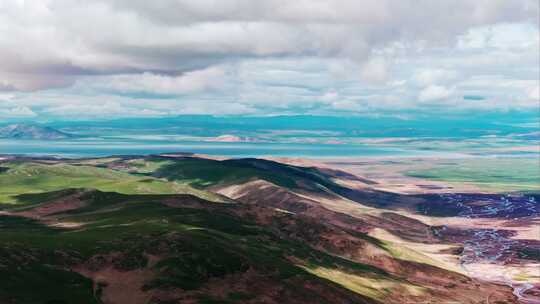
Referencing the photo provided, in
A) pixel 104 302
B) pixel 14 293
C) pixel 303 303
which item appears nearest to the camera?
pixel 14 293

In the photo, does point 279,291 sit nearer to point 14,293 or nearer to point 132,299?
point 132,299

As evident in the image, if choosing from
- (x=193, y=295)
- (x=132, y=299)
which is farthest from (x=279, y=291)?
(x=132, y=299)

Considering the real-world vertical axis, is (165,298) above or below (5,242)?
below

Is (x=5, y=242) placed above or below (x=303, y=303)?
above

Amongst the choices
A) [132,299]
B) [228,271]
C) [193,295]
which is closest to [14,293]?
[132,299]

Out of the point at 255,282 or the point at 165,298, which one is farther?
the point at 255,282

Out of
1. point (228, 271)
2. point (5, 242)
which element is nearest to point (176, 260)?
point (228, 271)

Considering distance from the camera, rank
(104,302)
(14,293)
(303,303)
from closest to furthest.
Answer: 1. (14,293)
2. (104,302)
3. (303,303)

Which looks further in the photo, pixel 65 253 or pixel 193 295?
pixel 65 253

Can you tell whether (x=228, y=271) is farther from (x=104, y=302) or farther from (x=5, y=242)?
(x=5, y=242)
